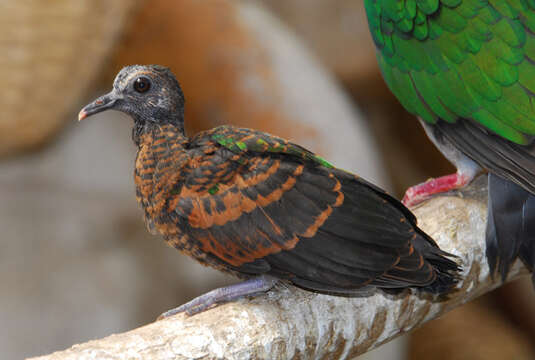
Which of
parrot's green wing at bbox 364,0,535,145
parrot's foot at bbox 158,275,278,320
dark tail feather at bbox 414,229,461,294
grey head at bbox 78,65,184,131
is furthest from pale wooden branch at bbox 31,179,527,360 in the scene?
grey head at bbox 78,65,184,131

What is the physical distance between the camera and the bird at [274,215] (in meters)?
1.16

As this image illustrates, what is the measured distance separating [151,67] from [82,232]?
205 centimetres

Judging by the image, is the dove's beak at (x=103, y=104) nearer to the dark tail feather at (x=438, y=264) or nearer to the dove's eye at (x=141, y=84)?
the dove's eye at (x=141, y=84)

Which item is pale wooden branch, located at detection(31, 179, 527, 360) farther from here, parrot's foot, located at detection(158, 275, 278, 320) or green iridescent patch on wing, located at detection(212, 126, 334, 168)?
green iridescent patch on wing, located at detection(212, 126, 334, 168)

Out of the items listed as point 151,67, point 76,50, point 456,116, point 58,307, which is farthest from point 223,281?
point 151,67

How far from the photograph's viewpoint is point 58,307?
3.02 m

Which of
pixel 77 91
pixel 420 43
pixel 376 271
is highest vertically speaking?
pixel 77 91

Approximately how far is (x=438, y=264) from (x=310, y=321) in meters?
0.25

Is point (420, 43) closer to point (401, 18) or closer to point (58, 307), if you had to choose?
point (401, 18)

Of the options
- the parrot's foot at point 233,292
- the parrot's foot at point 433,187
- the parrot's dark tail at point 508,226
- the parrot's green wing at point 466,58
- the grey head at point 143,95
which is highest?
the grey head at point 143,95

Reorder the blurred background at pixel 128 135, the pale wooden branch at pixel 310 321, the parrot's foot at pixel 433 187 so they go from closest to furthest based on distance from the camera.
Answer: the pale wooden branch at pixel 310 321 < the parrot's foot at pixel 433 187 < the blurred background at pixel 128 135

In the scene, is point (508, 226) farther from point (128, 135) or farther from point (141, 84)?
point (128, 135)

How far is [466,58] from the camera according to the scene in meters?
1.57

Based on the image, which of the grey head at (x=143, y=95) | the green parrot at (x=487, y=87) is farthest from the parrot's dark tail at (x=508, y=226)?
the grey head at (x=143, y=95)
